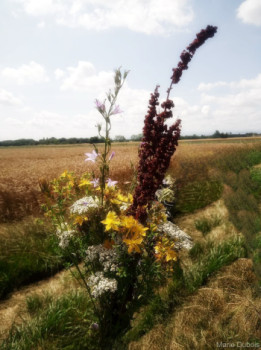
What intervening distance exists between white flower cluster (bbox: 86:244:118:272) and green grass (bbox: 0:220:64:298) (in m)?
2.14

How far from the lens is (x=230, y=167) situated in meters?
2.80

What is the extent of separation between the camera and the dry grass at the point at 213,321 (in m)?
2.17

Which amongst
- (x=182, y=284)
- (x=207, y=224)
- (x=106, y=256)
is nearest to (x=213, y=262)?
(x=182, y=284)

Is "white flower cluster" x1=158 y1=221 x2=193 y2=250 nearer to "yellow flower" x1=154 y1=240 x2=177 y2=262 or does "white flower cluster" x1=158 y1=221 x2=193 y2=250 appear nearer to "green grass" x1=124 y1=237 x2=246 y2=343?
"yellow flower" x1=154 y1=240 x2=177 y2=262

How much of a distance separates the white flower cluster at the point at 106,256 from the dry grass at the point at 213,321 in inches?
38.1

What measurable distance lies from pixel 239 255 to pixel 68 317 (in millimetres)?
2468

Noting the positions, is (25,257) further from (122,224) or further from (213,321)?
(122,224)

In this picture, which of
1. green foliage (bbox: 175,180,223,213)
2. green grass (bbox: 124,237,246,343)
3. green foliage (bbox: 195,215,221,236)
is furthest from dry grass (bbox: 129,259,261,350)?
green foliage (bbox: 175,180,223,213)

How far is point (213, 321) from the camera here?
7.97 ft

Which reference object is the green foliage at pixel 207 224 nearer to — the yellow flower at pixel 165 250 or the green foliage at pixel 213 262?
the green foliage at pixel 213 262

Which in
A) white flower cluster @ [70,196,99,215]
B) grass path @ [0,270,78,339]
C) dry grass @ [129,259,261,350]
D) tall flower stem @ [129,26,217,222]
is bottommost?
grass path @ [0,270,78,339]

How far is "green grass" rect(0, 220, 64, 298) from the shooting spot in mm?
3820

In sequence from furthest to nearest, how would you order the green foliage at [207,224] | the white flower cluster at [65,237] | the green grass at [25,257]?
the green foliage at [207,224], the green grass at [25,257], the white flower cluster at [65,237]

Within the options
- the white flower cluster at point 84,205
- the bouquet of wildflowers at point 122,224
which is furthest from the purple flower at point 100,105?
the white flower cluster at point 84,205
